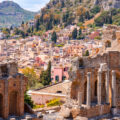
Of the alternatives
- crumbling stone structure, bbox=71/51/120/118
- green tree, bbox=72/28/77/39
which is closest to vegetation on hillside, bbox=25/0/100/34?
green tree, bbox=72/28/77/39

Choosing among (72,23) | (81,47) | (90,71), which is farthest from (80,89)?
(72,23)

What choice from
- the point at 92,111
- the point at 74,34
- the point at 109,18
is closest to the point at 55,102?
the point at 92,111

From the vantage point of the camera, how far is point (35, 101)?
36.2 m

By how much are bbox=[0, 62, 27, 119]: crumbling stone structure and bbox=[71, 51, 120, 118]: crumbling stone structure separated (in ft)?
14.9

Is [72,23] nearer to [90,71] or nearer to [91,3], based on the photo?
[91,3]

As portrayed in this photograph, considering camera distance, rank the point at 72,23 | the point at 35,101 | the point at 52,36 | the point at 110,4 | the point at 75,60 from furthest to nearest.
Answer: the point at 110,4 < the point at 72,23 < the point at 52,36 < the point at 35,101 < the point at 75,60

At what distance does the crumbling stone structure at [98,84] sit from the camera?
21.9 metres

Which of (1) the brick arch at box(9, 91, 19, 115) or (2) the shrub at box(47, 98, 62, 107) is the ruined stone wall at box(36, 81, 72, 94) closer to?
(2) the shrub at box(47, 98, 62, 107)

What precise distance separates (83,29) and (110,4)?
33673 mm

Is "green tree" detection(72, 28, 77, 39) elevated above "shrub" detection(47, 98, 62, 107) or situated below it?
above

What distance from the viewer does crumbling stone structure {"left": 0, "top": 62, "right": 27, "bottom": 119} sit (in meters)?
17.4

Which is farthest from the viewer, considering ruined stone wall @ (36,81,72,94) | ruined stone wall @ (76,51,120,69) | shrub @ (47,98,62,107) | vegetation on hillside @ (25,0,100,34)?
vegetation on hillside @ (25,0,100,34)

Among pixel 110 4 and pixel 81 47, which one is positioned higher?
pixel 110 4

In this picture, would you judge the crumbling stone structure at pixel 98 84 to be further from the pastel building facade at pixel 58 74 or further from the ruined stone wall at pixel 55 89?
the pastel building facade at pixel 58 74
